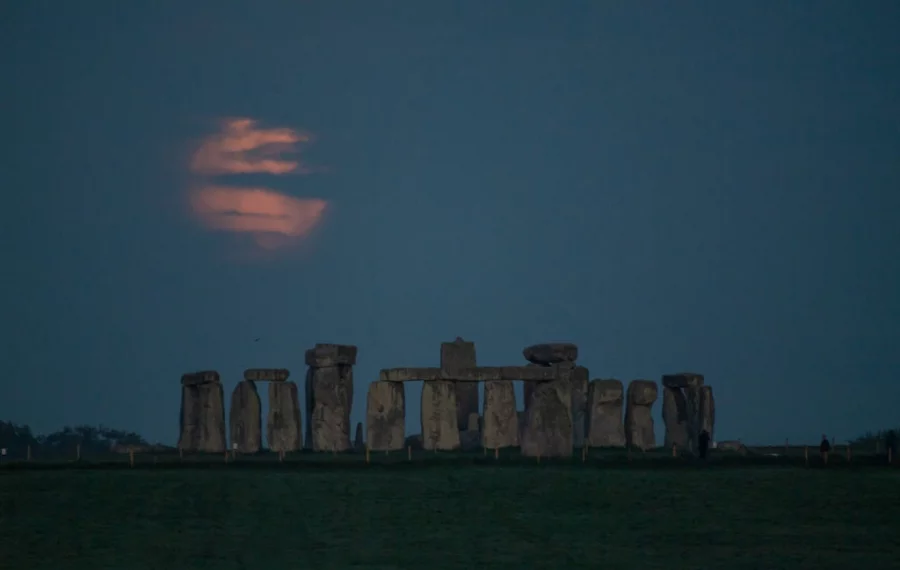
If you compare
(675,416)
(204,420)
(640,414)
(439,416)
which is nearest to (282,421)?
(204,420)

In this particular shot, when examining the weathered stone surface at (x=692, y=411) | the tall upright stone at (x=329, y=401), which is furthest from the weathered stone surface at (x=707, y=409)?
the tall upright stone at (x=329, y=401)

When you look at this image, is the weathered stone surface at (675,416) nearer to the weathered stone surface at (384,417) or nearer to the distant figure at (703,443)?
the distant figure at (703,443)

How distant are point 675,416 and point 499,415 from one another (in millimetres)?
5757

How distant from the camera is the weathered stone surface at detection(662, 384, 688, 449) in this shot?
50.4 metres

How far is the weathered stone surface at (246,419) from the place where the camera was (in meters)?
49.2

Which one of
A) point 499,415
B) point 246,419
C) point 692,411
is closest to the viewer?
A: point 499,415

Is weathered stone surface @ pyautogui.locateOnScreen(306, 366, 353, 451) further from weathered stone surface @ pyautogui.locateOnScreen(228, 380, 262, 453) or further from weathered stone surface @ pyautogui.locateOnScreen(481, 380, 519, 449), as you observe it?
weathered stone surface @ pyautogui.locateOnScreen(481, 380, 519, 449)

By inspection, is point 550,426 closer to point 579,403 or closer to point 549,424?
point 549,424

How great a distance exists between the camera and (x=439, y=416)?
48750 mm

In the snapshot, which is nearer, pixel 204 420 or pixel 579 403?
pixel 204 420

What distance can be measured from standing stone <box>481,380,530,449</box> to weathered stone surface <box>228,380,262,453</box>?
6349 mm

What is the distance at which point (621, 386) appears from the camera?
164 ft

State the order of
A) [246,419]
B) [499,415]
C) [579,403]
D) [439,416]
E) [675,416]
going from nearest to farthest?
1. [499,415]
2. [439,416]
3. [246,419]
4. [675,416]
5. [579,403]

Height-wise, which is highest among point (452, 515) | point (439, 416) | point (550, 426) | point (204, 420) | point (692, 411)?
point (692, 411)
